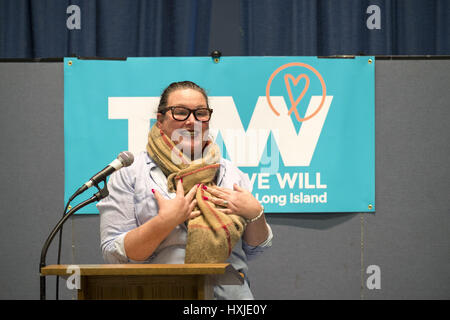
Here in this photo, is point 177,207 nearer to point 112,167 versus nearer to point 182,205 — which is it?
point 182,205

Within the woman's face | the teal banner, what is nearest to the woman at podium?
the woman's face

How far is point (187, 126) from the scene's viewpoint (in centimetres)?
174

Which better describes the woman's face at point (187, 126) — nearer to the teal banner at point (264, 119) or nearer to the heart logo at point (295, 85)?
the teal banner at point (264, 119)

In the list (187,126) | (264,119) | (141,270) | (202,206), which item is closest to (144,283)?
(141,270)

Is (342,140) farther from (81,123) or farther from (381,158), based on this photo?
(81,123)

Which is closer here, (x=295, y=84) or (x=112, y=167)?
(x=112, y=167)

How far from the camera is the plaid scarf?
1.60 metres

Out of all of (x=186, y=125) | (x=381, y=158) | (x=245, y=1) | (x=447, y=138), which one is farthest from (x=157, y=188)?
(x=245, y=1)

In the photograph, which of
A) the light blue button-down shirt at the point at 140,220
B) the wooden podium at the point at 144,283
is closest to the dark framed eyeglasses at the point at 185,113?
the light blue button-down shirt at the point at 140,220

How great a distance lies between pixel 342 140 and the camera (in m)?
2.49

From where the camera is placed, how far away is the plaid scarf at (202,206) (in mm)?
1600

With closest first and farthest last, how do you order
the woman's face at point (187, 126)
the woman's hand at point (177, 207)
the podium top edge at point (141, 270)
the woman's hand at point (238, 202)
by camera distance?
the podium top edge at point (141, 270) < the woman's hand at point (177, 207) < the woman's hand at point (238, 202) < the woman's face at point (187, 126)

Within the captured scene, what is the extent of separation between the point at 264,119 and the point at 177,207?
1.07 metres

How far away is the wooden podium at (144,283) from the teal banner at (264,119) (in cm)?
127
